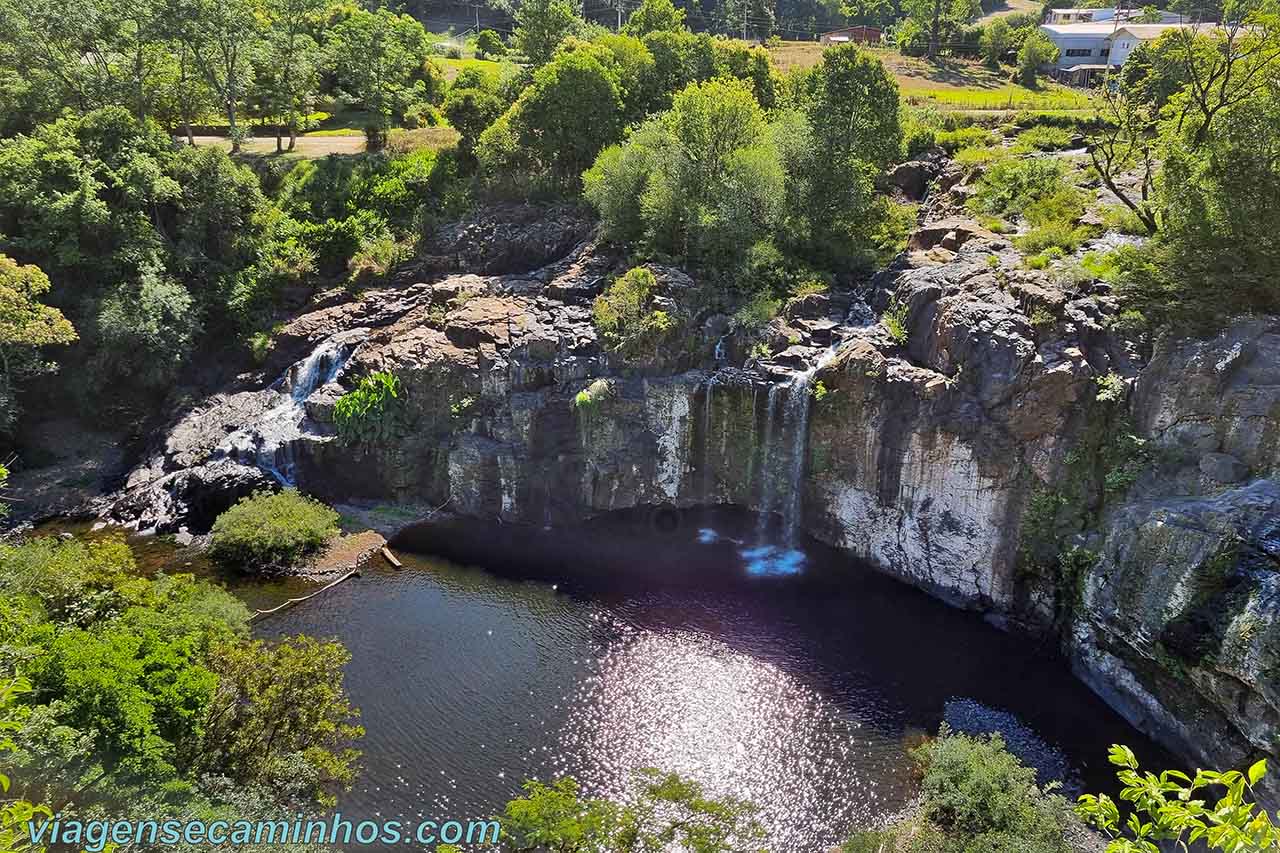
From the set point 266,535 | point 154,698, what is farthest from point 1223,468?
point 266,535

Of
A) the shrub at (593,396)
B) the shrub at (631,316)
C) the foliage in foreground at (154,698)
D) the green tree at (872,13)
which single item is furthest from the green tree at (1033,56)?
the foliage in foreground at (154,698)

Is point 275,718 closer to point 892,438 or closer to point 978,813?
point 978,813

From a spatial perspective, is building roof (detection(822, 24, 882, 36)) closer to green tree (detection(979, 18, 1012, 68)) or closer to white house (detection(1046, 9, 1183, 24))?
white house (detection(1046, 9, 1183, 24))

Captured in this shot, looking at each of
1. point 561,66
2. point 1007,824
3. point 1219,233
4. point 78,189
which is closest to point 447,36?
point 561,66

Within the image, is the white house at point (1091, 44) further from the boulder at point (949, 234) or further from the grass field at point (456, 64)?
the grass field at point (456, 64)

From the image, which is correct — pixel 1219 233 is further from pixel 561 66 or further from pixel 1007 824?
pixel 561 66

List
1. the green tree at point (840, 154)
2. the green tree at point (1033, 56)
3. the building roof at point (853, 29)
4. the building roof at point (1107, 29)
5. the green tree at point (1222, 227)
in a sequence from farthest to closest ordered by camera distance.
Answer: the building roof at point (853, 29) → the building roof at point (1107, 29) → the green tree at point (1033, 56) → the green tree at point (840, 154) → the green tree at point (1222, 227)
